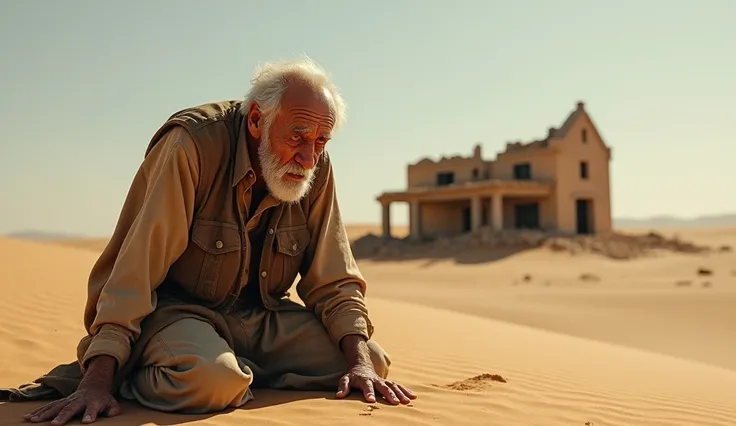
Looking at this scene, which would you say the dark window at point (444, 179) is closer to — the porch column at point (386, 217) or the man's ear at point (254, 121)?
the porch column at point (386, 217)

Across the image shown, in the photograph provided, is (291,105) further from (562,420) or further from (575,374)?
(575,374)

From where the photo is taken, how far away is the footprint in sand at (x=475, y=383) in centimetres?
383

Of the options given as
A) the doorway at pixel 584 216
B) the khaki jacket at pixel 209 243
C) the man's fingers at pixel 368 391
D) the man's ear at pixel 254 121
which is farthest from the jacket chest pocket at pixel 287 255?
the doorway at pixel 584 216

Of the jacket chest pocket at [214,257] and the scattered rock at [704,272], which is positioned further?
the scattered rock at [704,272]

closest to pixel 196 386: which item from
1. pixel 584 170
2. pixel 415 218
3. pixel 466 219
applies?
pixel 415 218

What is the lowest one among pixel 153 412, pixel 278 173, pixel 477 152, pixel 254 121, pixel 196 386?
pixel 153 412

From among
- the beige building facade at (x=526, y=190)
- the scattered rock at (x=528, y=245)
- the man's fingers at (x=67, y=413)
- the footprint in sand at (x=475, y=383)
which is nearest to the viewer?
the man's fingers at (x=67, y=413)

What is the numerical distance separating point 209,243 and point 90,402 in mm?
917

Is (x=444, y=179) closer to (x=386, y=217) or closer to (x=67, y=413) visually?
(x=386, y=217)

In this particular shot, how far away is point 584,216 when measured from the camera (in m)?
27.6

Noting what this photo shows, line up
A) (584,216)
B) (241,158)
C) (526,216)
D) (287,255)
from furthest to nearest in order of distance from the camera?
(526,216)
(584,216)
(287,255)
(241,158)

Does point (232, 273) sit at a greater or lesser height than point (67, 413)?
greater

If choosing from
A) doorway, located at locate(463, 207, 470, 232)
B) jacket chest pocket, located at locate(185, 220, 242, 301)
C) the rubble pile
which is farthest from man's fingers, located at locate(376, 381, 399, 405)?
doorway, located at locate(463, 207, 470, 232)

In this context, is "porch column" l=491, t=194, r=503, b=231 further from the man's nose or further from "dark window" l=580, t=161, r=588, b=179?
the man's nose
